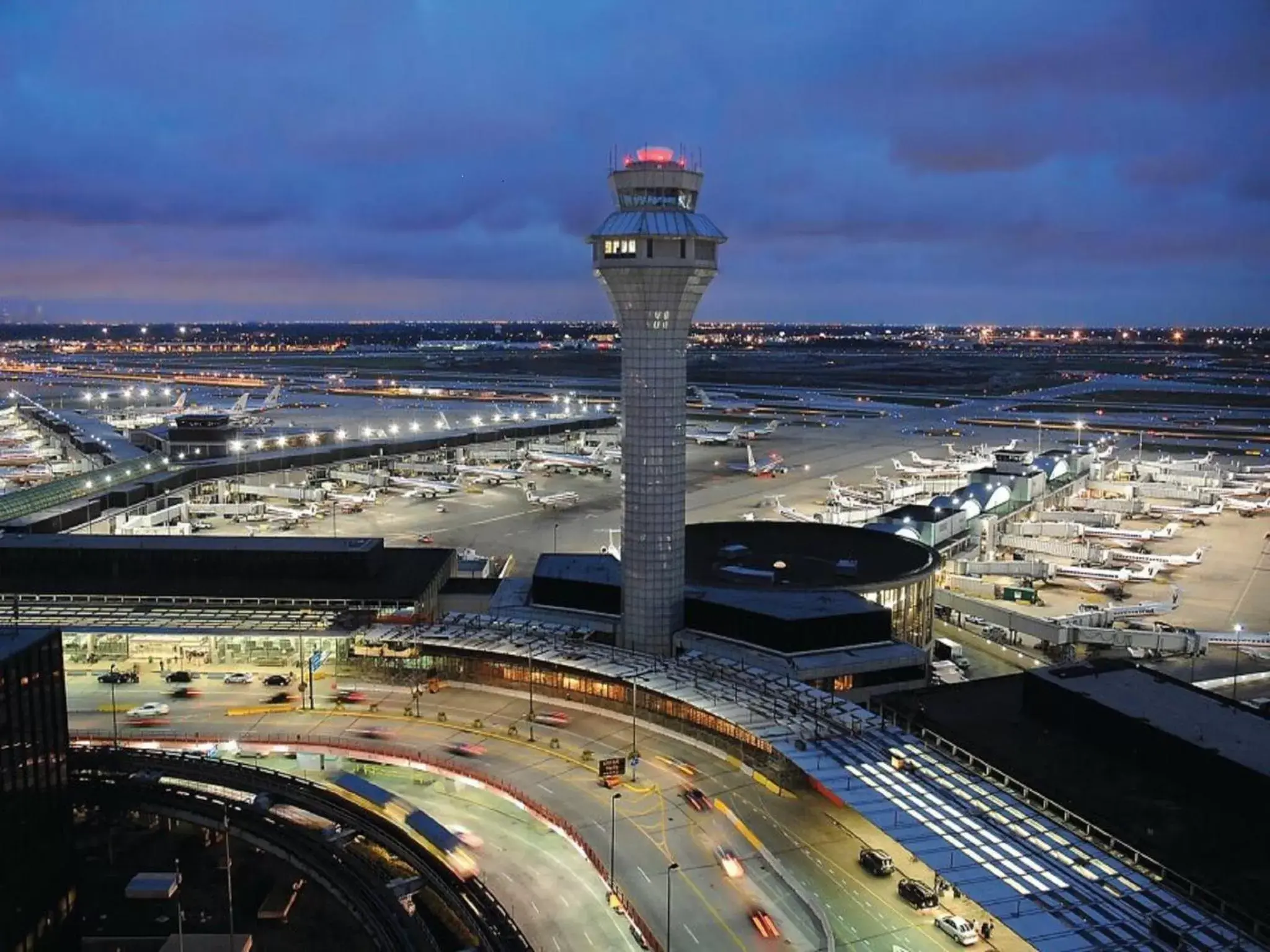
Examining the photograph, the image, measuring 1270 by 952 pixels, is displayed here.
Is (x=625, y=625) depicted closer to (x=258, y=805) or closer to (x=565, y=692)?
(x=565, y=692)

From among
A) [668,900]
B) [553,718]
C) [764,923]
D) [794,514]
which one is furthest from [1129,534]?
[668,900]

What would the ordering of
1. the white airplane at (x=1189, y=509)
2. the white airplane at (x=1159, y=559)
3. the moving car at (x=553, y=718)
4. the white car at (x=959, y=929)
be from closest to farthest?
the white car at (x=959, y=929) < the moving car at (x=553, y=718) < the white airplane at (x=1159, y=559) < the white airplane at (x=1189, y=509)

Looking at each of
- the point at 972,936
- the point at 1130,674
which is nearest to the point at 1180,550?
the point at 1130,674

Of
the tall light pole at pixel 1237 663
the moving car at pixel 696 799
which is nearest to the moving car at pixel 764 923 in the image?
the moving car at pixel 696 799

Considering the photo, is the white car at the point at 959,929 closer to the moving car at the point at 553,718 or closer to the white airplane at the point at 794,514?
the moving car at the point at 553,718

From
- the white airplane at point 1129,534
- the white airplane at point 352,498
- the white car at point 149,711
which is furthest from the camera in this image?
the white airplane at point 352,498

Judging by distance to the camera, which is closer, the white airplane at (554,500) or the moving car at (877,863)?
the moving car at (877,863)

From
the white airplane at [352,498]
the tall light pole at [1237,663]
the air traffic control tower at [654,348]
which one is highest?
the air traffic control tower at [654,348]
